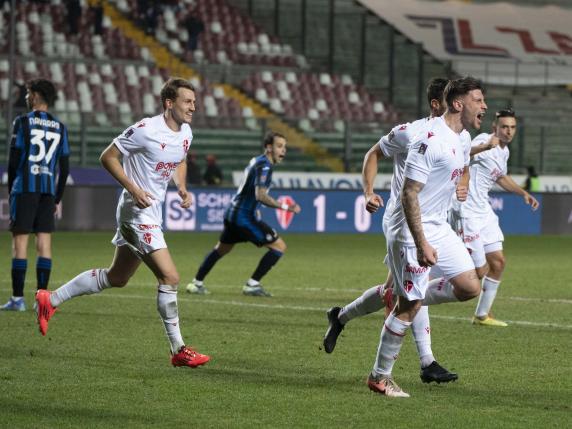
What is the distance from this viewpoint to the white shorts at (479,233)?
11947mm

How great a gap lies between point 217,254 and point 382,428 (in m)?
8.51

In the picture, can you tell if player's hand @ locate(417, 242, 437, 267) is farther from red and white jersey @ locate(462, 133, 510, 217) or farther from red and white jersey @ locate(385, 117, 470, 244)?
red and white jersey @ locate(462, 133, 510, 217)

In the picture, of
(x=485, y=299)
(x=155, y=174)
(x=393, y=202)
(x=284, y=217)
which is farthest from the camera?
(x=284, y=217)

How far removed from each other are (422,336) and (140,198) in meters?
2.08

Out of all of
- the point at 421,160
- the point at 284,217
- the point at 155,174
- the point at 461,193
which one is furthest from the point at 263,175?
the point at 284,217

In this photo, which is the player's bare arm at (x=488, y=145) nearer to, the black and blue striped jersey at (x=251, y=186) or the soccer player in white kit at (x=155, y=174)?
the soccer player in white kit at (x=155, y=174)

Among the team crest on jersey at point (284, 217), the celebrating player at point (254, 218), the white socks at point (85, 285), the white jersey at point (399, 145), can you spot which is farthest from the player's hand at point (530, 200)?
the team crest on jersey at point (284, 217)

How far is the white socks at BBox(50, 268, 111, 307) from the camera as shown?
973cm

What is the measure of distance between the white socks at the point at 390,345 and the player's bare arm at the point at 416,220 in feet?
1.51

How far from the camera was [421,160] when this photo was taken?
25.0 ft

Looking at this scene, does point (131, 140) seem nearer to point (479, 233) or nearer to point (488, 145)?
point (488, 145)

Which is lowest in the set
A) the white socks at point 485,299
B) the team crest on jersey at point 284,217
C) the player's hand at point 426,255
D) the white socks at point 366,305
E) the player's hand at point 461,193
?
the team crest on jersey at point 284,217

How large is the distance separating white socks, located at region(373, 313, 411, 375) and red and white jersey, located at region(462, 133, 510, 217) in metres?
4.59

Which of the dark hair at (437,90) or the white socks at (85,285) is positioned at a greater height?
the dark hair at (437,90)
